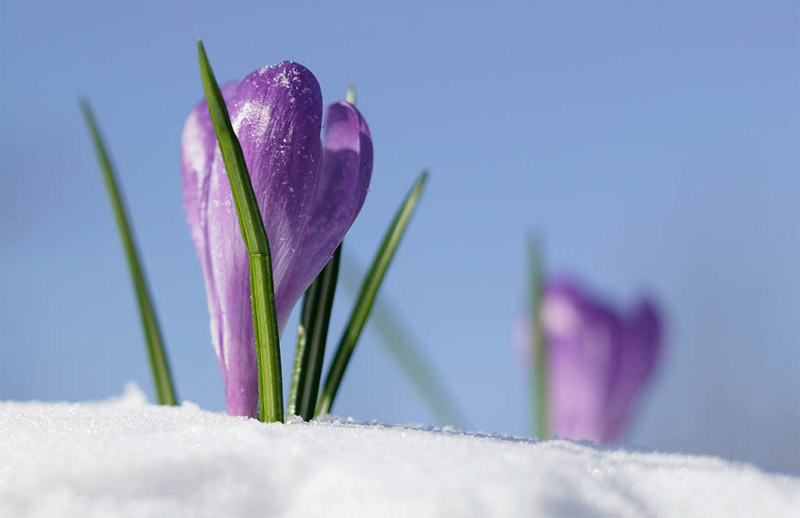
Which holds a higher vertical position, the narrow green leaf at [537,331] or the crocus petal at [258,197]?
the crocus petal at [258,197]

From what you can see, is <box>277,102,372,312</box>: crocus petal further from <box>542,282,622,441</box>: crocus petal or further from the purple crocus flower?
<box>542,282,622,441</box>: crocus petal

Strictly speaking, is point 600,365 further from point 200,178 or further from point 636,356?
point 200,178

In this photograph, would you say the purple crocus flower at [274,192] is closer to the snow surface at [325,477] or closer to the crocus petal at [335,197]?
the crocus petal at [335,197]

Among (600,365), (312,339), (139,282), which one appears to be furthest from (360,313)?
(600,365)

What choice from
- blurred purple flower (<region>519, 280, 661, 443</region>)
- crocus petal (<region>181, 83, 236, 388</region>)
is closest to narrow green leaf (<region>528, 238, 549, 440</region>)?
blurred purple flower (<region>519, 280, 661, 443</region>)

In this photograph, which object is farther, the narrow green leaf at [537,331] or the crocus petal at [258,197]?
the narrow green leaf at [537,331]

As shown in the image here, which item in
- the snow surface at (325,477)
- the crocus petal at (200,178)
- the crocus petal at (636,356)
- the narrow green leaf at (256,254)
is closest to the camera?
the snow surface at (325,477)

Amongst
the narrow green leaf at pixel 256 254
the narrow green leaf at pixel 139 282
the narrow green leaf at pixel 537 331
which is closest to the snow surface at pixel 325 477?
the narrow green leaf at pixel 256 254
